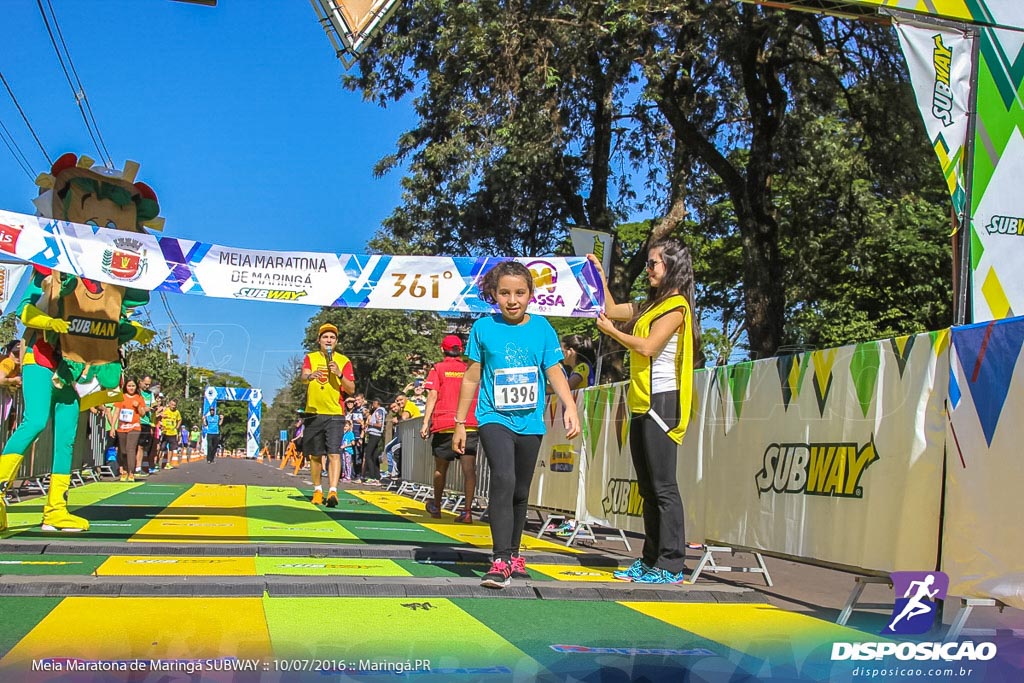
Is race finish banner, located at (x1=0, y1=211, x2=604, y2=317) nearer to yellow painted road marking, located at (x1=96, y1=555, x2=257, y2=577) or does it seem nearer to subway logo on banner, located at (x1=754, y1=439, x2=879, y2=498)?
subway logo on banner, located at (x1=754, y1=439, x2=879, y2=498)

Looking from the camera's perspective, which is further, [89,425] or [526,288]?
[89,425]

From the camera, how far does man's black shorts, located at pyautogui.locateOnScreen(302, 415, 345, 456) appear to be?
11.5 meters

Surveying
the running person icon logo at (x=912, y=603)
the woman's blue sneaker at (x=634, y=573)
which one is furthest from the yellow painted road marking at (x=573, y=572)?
the running person icon logo at (x=912, y=603)

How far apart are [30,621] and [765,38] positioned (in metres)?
16.8

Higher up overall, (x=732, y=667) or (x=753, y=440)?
(x=753, y=440)

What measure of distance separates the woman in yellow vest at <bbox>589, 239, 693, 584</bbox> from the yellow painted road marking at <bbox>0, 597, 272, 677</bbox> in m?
2.61

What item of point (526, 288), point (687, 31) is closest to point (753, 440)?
point (526, 288)

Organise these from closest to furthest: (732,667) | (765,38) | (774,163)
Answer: (732,667) → (765,38) → (774,163)

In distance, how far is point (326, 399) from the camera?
11523 millimetres

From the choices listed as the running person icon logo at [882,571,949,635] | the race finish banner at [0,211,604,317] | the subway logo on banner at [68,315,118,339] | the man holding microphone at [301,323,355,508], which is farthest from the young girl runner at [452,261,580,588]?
the man holding microphone at [301,323,355,508]

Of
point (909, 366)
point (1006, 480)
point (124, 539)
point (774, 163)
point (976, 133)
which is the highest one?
point (774, 163)

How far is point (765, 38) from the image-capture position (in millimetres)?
17984

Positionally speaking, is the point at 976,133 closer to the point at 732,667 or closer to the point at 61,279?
the point at 732,667

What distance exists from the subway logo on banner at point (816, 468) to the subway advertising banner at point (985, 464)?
67 centimetres
